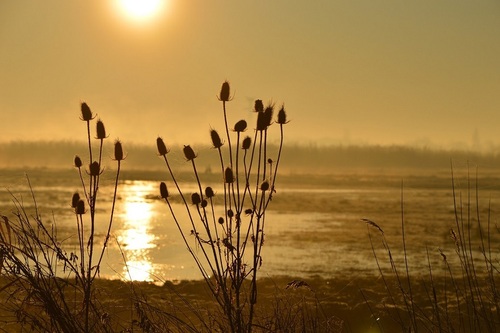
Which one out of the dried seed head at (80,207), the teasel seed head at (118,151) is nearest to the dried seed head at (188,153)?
the teasel seed head at (118,151)

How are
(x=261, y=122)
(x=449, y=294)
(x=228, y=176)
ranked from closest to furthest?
(x=261, y=122)
(x=228, y=176)
(x=449, y=294)

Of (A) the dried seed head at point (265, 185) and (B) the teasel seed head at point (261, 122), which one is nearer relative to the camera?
(B) the teasel seed head at point (261, 122)

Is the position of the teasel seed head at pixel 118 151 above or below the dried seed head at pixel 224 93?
below

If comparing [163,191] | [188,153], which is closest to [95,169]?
[163,191]

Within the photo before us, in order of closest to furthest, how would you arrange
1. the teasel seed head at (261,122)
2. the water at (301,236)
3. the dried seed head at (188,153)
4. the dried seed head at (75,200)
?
the teasel seed head at (261,122) → the dried seed head at (188,153) → the dried seed head at (75,200) → the water at (301,236)

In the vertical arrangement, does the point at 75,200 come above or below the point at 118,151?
below

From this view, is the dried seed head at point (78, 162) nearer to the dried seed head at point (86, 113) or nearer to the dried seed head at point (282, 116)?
the dried seed head at point (86, 113)

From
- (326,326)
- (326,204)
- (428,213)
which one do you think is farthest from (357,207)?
(326,326)

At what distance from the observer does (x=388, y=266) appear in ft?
52.0

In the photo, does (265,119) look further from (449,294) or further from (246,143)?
(449,294)

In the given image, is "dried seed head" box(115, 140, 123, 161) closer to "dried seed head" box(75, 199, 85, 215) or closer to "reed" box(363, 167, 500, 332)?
"dried seed head" box(75, 199, 85, 215)

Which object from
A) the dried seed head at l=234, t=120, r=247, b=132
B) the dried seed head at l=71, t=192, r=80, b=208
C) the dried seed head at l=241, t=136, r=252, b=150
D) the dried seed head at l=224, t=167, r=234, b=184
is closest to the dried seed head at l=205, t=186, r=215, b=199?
the dried seed head at l=224, t=167, r=234, b=184

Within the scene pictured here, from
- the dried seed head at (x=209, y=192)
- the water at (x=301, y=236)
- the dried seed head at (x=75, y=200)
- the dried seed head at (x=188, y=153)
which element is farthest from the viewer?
the water at (x=301, y=236)

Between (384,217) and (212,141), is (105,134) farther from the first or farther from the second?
(384,217)
